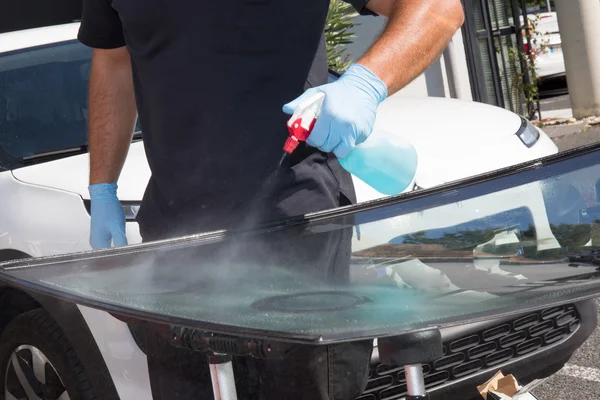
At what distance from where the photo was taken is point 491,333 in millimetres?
2895

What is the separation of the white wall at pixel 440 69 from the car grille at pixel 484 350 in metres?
7.56

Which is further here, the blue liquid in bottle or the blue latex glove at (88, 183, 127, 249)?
the blue latex glove at (88, 183, 127, 249)

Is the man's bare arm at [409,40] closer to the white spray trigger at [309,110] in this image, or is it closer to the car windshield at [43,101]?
the white spray trigger at [309,110]

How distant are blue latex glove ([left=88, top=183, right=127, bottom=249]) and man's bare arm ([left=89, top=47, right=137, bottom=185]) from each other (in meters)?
0.03

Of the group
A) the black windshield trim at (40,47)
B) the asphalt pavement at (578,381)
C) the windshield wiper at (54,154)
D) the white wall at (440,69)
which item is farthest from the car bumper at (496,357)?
the white wall at (440,69)

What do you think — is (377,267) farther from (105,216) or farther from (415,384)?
(105,216)

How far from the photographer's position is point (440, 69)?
1057 centimetres

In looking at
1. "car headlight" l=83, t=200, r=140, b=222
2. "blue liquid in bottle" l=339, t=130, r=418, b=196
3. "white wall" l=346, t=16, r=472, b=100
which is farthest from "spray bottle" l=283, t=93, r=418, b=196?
"white wall" l=346, t=16, r=472, b=100

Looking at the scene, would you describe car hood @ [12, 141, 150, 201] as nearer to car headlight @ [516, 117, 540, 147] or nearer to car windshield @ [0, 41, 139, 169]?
car windshield @ [0, 41, 139, 169]

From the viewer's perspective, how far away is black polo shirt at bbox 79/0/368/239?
6.95 feet

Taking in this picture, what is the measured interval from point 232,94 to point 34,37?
2438 mm

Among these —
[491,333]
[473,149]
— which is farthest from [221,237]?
[473,149]

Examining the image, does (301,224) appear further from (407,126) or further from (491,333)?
(407,126)

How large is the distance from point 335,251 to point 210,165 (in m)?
0.55
